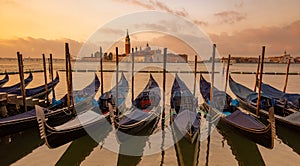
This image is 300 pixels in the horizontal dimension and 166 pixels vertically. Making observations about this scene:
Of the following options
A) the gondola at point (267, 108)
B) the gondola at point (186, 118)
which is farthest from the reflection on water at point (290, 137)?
the gondola at point (186, 118)

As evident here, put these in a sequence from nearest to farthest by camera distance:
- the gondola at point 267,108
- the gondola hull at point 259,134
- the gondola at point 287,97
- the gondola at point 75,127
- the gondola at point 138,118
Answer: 1. the gondola at point 75,127
2. the gondola hull at point 259,134
3. the gondola at point 138,118
4. the gondola at point 267,108
5. the gondola at point 287,97

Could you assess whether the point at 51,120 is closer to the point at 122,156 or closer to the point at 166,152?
the point at 122,156

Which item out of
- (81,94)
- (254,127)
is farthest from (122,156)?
(81,94)

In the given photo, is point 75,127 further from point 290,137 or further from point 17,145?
point 290,137

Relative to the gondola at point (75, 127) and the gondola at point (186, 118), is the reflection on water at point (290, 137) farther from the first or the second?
Answer: the gondola at point (75, 127)

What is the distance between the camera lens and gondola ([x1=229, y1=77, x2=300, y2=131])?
6400 mm

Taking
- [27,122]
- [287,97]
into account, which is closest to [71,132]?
[27,122]

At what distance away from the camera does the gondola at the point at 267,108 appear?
21.0 feet

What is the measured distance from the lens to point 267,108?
8383 mm

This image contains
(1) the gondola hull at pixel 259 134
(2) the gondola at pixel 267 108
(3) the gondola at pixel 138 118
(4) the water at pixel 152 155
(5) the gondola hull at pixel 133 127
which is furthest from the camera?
(2) the gondola at pixel 267 108

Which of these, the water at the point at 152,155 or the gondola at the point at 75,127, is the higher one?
the gondola at the point at 75,127

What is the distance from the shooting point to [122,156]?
5398 millimetres

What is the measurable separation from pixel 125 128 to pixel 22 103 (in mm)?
5306

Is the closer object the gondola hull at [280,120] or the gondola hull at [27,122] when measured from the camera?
the gondola hull at [27,122]
